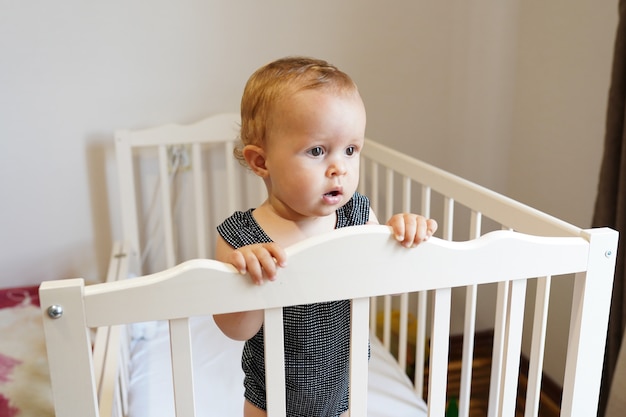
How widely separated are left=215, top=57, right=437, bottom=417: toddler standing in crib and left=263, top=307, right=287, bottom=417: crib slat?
0.06 meters

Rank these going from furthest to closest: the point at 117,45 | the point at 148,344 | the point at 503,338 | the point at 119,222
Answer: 1. the point at 119,222
2. the point at 117,45
3. the point at 148,344
4. the point at 503,338

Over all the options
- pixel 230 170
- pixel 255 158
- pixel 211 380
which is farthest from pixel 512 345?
pixel 230 170

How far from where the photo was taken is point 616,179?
4.59 feet

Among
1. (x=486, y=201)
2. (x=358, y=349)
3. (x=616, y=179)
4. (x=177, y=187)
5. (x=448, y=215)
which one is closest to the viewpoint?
(x=358, y=349)

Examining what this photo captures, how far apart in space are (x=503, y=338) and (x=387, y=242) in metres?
0.30

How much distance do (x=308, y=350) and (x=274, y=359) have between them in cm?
19

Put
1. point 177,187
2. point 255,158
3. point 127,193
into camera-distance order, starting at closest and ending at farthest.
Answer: point 255,158
point 127,193
point 177,187

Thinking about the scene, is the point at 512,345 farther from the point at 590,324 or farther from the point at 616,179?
the point at 616,179

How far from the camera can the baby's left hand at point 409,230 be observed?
0.73 meters

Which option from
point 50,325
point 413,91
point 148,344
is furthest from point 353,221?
point 413,91

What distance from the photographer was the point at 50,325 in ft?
2.16

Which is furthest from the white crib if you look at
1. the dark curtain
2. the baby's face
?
the dark curtain

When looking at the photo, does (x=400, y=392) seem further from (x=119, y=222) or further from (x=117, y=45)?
(x=117, y=45)

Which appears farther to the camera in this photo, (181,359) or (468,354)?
(468,354)
